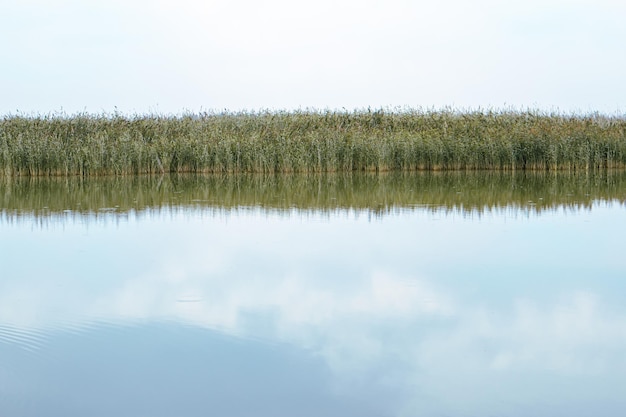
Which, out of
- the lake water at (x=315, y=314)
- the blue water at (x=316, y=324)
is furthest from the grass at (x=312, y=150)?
the blue water at (x=316, y=324)

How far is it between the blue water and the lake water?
0.6 inches

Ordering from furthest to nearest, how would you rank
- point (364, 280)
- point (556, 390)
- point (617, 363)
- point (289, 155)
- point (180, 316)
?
point (289, 155) → point (364, 280) → point (180, 316) → point (617, 363) → point (556, 390)

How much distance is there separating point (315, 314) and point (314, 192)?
25.4 feet

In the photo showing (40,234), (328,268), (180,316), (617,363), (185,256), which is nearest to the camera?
(617,363)

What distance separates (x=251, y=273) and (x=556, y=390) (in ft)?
9.44

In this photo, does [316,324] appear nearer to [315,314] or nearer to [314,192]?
[315,314]

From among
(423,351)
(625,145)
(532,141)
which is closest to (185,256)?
(423,351)

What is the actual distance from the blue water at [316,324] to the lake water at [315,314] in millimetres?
14

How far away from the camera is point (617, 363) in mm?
3766

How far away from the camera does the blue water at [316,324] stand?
3.39 meters

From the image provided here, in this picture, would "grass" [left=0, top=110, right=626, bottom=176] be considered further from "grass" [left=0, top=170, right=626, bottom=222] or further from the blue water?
the blue water

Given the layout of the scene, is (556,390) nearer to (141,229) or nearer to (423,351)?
(423,351)

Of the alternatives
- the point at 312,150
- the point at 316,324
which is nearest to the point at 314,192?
the point at 312,150

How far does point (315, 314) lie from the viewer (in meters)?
4.66
